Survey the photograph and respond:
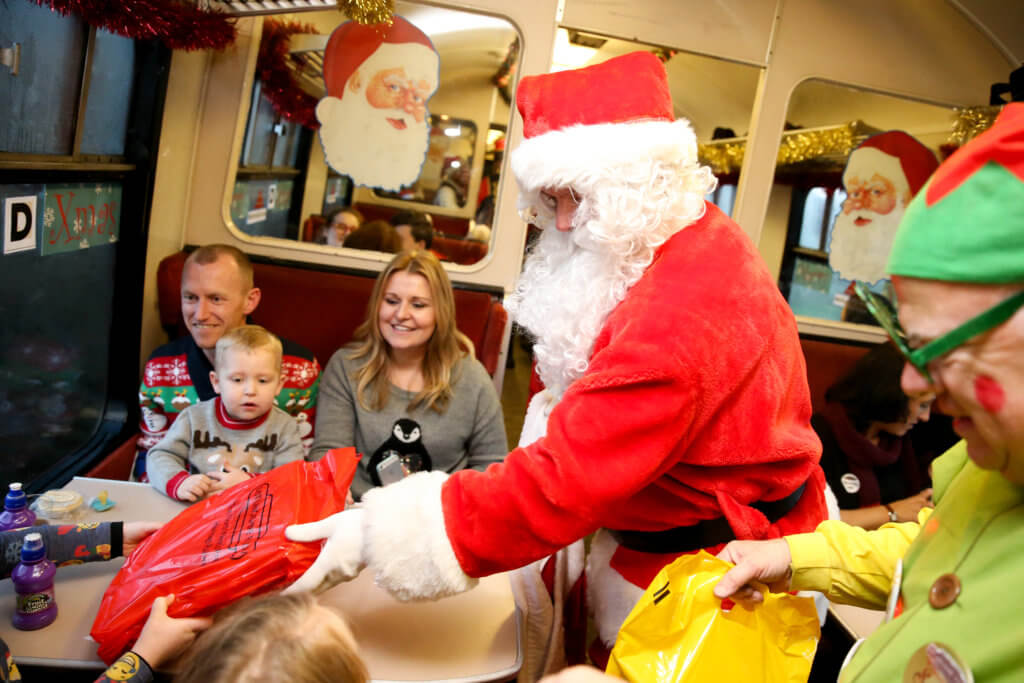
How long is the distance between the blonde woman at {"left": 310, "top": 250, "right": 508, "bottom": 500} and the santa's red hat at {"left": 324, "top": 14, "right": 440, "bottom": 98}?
1306 millimetres

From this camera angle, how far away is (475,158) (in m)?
3.53

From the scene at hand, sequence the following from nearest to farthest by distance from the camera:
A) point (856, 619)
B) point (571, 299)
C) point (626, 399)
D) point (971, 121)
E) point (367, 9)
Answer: point (626, 399), point (571, 299), point (856, 619), point (367, 9), point (971, 121)

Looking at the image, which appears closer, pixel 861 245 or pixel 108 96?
pixel 108 96

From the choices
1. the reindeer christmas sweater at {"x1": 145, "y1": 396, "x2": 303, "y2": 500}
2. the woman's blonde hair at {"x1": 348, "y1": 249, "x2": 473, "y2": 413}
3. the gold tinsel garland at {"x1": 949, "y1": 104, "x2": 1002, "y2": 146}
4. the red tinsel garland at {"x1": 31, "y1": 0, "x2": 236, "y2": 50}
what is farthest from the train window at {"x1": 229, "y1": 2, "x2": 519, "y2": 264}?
the gold tinsel garland at {"x1": 949, "y1": 104, "x2": 1002, "y2": 146}

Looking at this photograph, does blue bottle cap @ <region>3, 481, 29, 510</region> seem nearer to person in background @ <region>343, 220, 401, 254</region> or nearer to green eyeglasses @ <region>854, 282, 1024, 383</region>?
green eyeglasses @ <region>854, 282, 1024, 383</region>

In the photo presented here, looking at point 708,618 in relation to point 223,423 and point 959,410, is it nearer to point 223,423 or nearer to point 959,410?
point 959,410

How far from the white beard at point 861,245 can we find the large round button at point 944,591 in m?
3.67

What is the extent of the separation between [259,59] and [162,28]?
100cm

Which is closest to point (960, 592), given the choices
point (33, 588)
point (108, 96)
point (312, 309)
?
point (33, 588)

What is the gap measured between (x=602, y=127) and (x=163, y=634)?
136 cm

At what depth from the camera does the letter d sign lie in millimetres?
2000

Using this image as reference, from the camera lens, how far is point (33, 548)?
131 centimetres

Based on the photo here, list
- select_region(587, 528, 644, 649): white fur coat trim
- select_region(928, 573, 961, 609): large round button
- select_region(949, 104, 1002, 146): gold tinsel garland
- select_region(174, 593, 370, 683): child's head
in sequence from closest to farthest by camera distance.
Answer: select_region(928, 573, 961, 609): large round button → select_region(174, 593, 370, 683): child's head → select_region(587, 528, 644, 649): white fur coat trim → select_region(949, 104, 1002, 146): gold tinsel garland

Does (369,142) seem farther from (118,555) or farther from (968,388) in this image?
(968,388)
